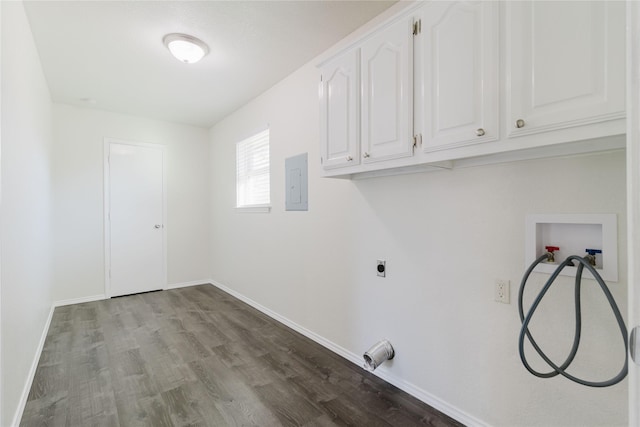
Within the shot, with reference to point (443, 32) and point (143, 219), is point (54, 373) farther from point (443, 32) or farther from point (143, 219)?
point (443, 32)

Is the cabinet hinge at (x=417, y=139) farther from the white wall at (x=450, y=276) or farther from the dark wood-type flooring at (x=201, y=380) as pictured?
the dark wood-type flooring at (x=201, y=380)

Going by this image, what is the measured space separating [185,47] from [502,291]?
2.97 m

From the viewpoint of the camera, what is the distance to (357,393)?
208cm

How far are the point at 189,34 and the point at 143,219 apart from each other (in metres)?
3.18

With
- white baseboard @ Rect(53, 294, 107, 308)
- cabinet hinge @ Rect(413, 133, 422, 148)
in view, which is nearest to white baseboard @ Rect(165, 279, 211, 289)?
white baseboard @ Rect(53, 294, 107, 308)

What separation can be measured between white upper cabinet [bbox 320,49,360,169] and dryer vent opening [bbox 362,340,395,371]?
131cm

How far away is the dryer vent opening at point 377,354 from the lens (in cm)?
205

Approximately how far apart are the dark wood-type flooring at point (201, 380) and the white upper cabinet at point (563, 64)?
69.2 inches

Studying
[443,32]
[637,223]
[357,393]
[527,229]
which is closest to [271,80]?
[443,32]

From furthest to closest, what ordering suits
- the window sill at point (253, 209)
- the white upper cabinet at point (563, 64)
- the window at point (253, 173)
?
the window at point (253, 173)
the window sill at point (253, 209)
the white upper cabinet at point (563, 64)

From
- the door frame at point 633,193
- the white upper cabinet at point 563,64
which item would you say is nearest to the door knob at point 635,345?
the door frame at point 633,193

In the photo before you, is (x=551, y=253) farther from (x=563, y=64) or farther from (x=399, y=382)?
(x=399, y=382)

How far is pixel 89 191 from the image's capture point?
426 centimetres

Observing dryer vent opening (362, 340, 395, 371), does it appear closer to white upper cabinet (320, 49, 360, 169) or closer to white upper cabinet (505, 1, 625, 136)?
white upper cabinet (320, 49, 360, 169)
